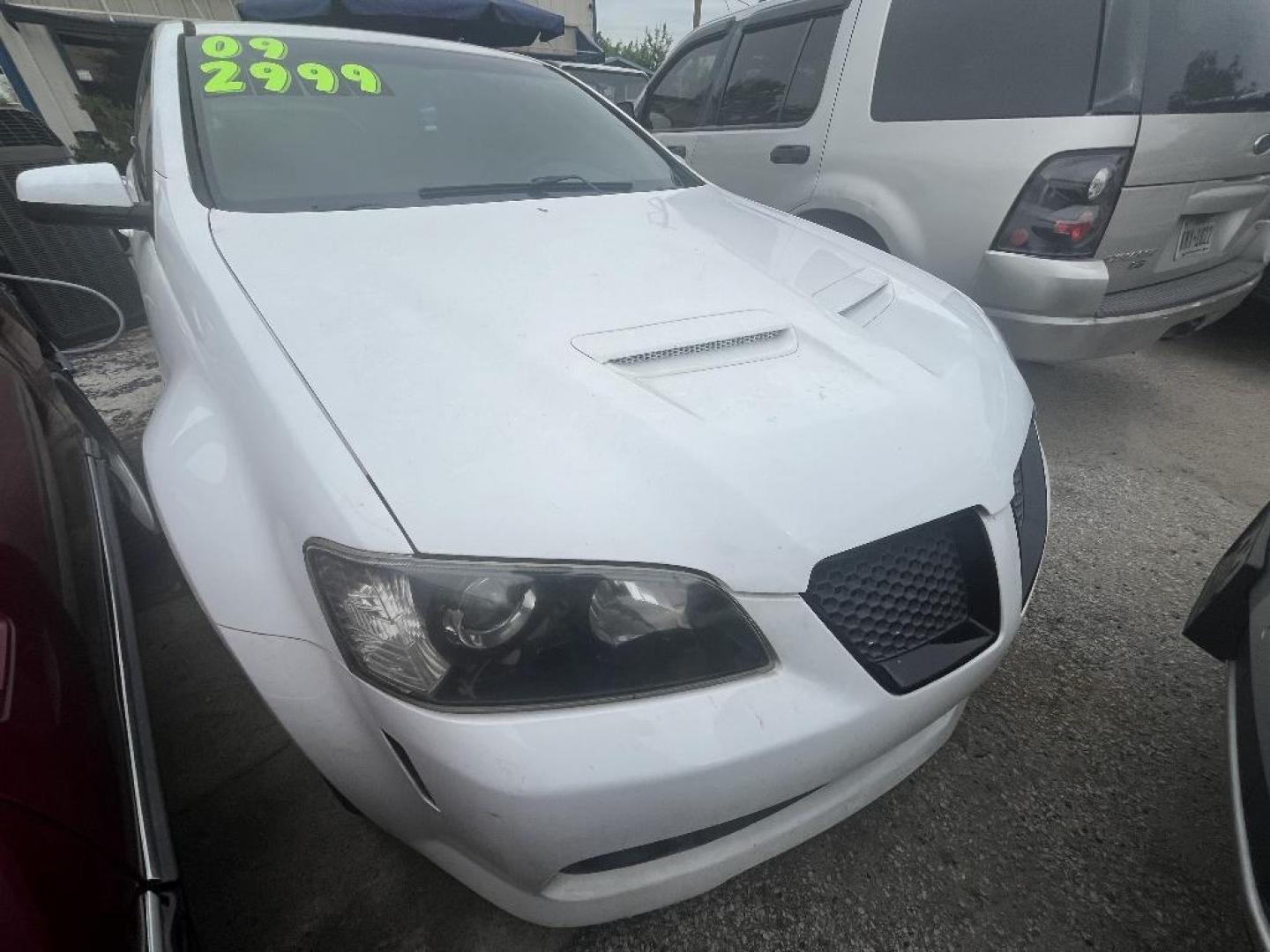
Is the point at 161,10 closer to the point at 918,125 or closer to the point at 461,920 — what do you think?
the point at 918,125

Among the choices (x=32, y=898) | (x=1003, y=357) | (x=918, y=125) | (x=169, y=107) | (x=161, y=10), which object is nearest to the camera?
(x=32, y=898)

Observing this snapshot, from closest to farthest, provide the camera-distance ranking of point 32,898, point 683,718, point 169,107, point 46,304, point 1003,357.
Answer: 1. point 32,898
2. point 683,718
3. point 1003,357
4. point 169,107
5. point 46,304

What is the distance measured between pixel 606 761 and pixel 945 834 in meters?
1.03

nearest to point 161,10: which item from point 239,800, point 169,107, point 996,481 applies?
point 169,107

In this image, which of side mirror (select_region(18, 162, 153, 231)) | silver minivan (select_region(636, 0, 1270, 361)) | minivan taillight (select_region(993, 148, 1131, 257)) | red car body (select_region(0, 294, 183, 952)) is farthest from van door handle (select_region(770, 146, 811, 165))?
red car body (select_region(0, 294, 183, 952))

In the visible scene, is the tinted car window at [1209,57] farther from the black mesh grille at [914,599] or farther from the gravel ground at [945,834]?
the black mesh grille at [914,599]

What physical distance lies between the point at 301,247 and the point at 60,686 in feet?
2.94

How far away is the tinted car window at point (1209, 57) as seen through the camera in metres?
2.16

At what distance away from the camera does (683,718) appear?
82cm

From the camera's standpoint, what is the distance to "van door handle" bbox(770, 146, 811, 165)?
300cm

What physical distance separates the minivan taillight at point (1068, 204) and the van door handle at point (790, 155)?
107cm

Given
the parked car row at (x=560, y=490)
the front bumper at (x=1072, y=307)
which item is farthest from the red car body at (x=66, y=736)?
the front bumper at (x=1072, y=307)

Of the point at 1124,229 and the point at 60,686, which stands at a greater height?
the point at 1124,229

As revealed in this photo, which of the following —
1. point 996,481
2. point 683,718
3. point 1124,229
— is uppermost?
point 1124,229
